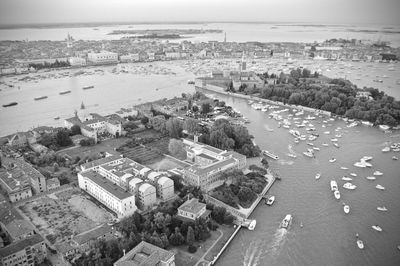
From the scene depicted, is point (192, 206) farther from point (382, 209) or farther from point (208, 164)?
point (382, 209)

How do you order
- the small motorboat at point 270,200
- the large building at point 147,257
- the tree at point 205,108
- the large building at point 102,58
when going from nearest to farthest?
the large building at point 147,257
the small motorboat at point 270,200
the tree at point 205,108
the large building at point 102,58

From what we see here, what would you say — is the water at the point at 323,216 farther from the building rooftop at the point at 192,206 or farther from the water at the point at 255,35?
the water at the point at 255,35

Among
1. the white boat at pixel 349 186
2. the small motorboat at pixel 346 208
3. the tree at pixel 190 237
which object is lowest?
the small motorboat at pixel 346 208

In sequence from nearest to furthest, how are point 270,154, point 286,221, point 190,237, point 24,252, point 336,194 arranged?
point 24,252 → point 190,237 → point 286,221 → point 336,194 → point 270,154

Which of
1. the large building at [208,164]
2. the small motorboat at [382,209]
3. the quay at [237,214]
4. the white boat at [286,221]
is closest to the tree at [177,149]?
the large building at [208,164]

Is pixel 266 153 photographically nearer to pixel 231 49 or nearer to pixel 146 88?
pixel 146 88

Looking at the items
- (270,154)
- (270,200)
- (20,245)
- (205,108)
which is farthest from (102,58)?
(20,245)

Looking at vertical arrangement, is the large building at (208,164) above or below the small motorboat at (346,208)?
above
